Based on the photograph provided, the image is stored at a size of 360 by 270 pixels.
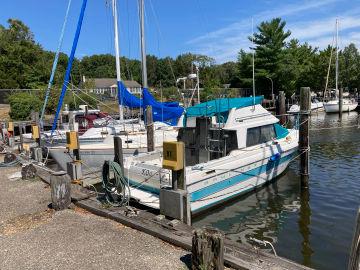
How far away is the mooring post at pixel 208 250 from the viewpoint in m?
5.11

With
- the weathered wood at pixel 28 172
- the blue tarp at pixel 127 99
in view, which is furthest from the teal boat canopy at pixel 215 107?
the blue tarp at pixel 127 99

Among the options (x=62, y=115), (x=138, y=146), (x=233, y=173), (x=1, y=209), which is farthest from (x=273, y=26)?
(x=1, y=209)

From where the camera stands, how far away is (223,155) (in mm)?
11672

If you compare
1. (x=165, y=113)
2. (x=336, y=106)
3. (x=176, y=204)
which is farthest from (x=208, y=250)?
(x=336, y=106)

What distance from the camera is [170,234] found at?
656 centimetres

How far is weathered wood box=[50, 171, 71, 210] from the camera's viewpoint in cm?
845

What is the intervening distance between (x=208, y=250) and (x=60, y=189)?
465cm

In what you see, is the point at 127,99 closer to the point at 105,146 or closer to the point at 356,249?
the point at 105,146

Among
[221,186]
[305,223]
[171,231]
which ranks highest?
[171,231]

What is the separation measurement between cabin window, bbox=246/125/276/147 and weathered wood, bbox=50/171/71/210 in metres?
6.17

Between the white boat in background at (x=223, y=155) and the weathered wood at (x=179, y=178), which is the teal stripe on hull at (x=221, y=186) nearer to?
the white boat in background at (x=223, y=155)

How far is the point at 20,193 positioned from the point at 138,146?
672cm

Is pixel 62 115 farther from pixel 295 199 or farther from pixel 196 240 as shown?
pixel 196 240

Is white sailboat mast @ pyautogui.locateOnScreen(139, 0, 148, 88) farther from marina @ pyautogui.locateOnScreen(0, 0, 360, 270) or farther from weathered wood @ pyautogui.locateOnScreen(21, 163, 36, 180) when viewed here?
weathered wood @ pyautogui.locateOnScreen(21, 163, 36, 180)
